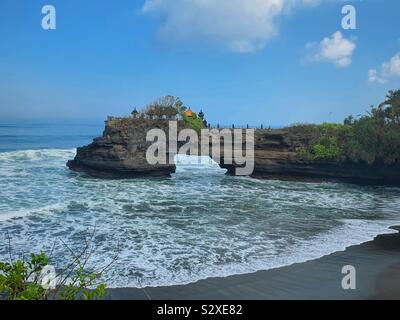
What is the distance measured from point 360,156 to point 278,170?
236 inches

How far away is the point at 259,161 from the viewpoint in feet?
92.8

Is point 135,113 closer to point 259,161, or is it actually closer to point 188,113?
point 188,113

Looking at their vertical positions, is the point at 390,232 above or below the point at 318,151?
below

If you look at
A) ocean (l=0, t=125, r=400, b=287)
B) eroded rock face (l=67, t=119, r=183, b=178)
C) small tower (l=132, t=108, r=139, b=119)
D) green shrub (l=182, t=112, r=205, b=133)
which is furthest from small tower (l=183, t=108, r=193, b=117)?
ocean (l=0, t=125, r=400, b=287)

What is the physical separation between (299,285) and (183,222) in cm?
645

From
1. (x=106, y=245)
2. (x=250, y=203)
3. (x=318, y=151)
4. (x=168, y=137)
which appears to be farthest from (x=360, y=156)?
(x=106, y=245)

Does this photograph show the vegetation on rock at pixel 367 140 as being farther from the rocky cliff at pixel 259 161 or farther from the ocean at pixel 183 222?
the ocean at pixel 183 222

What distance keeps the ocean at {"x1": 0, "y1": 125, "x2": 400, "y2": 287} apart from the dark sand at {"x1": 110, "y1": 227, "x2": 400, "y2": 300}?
15.1 inches

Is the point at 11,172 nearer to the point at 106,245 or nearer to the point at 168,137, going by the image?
the point at 168,137

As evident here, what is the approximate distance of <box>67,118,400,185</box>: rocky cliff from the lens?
84.6ft
